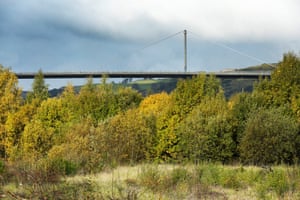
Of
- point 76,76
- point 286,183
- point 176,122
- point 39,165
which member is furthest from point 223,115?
point 76,76

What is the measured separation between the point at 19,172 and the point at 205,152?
20.1 m

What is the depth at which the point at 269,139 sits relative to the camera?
25.2 meters

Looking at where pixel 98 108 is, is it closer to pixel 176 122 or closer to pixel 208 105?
pixel 176 122

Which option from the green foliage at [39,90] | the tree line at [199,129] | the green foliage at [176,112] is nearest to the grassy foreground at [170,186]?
the tree line at [199,129]

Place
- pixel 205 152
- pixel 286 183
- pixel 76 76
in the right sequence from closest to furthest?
1. pixel 286 183
2. pixel 205 152
3. pixel 76 76

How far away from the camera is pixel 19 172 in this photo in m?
8.16

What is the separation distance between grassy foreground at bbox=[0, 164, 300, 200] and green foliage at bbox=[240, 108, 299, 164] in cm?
1130

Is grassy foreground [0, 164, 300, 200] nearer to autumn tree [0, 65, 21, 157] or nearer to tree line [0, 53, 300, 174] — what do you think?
tree line [0, 53, 300, 174]

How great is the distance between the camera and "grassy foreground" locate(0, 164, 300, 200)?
23.6ft

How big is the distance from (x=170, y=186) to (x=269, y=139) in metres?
16.4

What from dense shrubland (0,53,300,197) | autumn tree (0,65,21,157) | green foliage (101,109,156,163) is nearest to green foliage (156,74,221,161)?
dense shrubland (0,53,300,197)

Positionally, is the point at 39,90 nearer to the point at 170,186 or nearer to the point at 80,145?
the point at 80,145

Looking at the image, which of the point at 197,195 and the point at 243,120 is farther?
the point at 243,120

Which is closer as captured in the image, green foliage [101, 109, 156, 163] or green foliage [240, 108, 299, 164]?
green foliage [240, 108, 299, 164]
